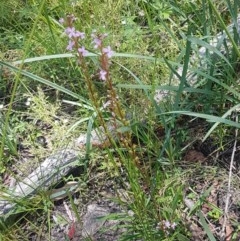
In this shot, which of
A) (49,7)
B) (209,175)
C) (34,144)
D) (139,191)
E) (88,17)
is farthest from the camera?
(49,7)

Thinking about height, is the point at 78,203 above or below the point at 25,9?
below

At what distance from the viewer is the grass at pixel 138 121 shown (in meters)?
1.78

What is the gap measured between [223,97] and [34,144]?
0.90 meters

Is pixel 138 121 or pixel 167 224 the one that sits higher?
pixel 138 121

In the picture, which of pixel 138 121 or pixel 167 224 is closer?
pixel 167 224

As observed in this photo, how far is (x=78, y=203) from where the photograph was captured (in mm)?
2121

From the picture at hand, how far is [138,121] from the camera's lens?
192 centimetres

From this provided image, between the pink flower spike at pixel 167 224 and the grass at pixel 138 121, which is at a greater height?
the grass at pixel 138 121

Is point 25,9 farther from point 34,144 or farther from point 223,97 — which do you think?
point 223,97

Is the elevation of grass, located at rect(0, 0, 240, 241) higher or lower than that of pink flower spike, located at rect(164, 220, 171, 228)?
higher

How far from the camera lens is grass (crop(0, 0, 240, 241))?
178 centimetres

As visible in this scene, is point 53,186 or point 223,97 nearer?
point 223,97

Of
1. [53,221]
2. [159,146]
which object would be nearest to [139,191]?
[159,146]

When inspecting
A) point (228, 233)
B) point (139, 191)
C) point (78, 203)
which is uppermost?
point (139, 191)
